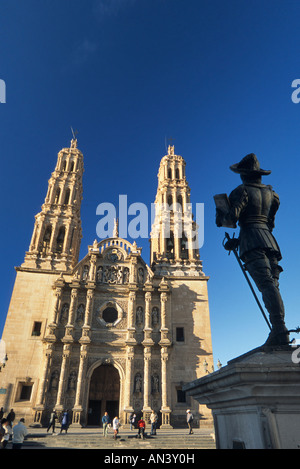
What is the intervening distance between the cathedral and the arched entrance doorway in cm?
7

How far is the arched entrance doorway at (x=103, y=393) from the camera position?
22312 millimetres

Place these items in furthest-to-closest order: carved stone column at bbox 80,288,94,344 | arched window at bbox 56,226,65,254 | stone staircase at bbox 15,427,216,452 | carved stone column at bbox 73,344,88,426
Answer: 1. arched window at bbox 56,226,65,254
2. carved stone column at bbox 80,288,94,344
3. carved stone column at bbox 73,344,88,426
4. stone staircase at bbox 15,427,216,452

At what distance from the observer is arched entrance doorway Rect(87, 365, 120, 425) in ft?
73.2

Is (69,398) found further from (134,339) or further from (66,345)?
(134,339)

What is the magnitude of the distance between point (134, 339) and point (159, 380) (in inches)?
139

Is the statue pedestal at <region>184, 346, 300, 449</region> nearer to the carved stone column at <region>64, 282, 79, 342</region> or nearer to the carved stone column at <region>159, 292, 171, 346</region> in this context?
the carved stone column at <region>159, 292, 171, 346</region>

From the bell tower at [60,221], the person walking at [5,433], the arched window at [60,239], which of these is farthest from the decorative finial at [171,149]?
the person walking at [5,433]

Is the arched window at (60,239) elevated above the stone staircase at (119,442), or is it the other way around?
the arched window at (60,239)

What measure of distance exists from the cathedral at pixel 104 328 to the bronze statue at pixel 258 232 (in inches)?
821

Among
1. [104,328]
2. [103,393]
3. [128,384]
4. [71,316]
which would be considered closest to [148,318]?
[104,328]

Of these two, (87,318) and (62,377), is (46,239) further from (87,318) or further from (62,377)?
(62,377)

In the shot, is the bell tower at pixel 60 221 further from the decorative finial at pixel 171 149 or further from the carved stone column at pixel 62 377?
the decorative finial at pixel 171 149

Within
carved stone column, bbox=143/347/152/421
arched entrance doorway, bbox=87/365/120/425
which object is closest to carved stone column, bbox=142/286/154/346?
carved stone column, bbox=143/347/152/421

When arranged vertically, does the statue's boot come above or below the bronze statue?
below
